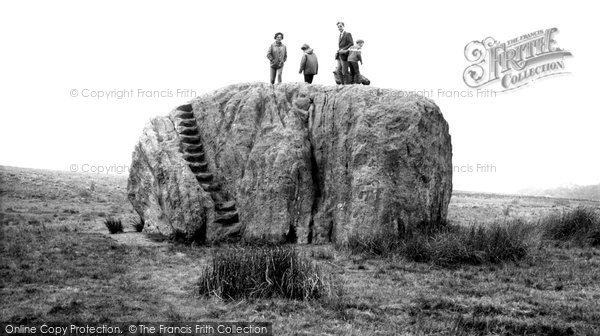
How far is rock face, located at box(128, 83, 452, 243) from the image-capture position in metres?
14.7

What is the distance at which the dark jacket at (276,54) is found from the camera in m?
18.2

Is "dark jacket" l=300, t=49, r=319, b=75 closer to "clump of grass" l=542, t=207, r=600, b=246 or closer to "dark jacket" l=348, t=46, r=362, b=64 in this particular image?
"dark jacket" l=348, t=46, r=362, b=64

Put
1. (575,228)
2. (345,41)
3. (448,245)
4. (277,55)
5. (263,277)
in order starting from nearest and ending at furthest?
(263,277) → (448,245) → (575,228) → (345,41) → (277,55)

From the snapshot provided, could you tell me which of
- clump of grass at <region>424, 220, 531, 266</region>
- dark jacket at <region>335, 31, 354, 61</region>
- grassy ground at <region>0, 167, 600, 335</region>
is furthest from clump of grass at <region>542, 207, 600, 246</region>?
dark jacket at <region>335, 31, 354, 61</region>

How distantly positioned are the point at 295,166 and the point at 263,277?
6596 mm

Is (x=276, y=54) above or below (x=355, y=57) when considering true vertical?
above

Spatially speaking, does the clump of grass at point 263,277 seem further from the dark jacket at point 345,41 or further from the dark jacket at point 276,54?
the dark jacket at point 276,54

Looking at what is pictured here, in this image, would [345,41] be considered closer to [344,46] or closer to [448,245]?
[344,46]

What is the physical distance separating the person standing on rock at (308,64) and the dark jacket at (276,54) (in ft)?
2.23

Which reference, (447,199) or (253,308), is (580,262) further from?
(253,308)

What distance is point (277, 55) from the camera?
1817cm

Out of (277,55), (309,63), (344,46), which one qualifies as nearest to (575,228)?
(344,46)

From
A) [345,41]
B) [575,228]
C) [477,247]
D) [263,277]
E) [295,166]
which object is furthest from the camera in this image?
[345,41]

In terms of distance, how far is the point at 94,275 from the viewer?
428 inches
